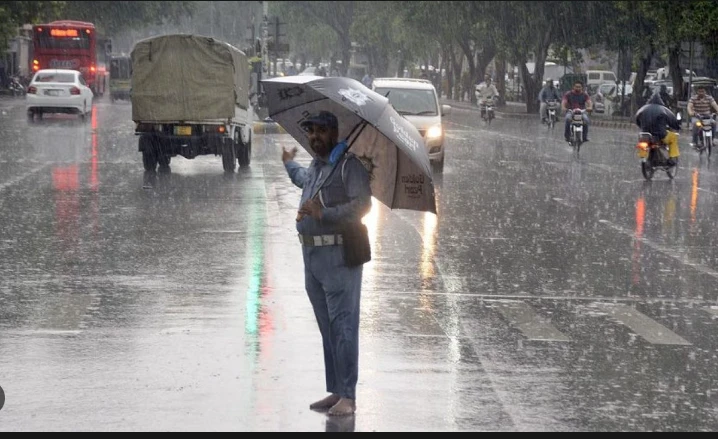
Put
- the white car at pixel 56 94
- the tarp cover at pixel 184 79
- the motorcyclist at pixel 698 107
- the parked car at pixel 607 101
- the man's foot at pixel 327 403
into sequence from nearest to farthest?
the man's foot at pixel 327 403 < the tarp cover at pixel 184 79 < the motorcyclist at pixel 698 107 < the white car at pixel 56 94 < the parked car at pixel 607 101

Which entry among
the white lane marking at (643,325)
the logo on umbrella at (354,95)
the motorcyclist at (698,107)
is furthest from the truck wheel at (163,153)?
the logo on umbrella at (354,95)

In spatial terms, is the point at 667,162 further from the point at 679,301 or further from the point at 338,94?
the point at 338,94

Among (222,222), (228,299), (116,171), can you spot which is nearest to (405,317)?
(228,299)

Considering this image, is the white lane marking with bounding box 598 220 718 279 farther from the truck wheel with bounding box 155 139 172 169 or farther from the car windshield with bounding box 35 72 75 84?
the car windshield with bounding box 35 72 75 84

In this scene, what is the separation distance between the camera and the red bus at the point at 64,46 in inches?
2721

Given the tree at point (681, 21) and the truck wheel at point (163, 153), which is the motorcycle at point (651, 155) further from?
the tree at point (681, 21)

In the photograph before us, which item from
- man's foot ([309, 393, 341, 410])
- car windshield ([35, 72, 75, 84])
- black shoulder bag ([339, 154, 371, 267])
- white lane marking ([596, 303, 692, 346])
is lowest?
car windshield ([35, 72, 75, 84])

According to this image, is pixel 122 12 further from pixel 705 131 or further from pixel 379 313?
pixel 379 313

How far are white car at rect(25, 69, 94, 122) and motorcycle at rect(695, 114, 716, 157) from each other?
22.6 metres

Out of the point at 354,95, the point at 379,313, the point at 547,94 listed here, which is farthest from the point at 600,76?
the point at 354,95

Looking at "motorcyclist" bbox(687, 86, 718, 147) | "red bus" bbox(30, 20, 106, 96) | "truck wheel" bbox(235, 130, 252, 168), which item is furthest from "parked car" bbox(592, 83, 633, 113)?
"truck wheel" bbox(235, 130, 252, 168)

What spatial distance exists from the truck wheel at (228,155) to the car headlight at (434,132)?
375 cm

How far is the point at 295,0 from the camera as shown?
10131 centimetres

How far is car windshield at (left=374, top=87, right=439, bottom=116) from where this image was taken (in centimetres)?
2781
